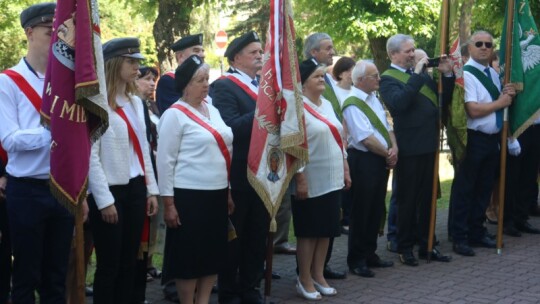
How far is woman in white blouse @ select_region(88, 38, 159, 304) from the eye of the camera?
5.48 metres

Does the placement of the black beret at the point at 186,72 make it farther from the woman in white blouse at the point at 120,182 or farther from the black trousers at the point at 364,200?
the black trousers at the point at 364,200

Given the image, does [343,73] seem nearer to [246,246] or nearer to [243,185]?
[243,185]

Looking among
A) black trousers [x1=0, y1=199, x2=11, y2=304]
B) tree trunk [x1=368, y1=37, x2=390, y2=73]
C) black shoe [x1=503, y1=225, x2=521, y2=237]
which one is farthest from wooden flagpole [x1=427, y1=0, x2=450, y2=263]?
tree trunk [x1=368, y1=37, x2=390, y2=73]

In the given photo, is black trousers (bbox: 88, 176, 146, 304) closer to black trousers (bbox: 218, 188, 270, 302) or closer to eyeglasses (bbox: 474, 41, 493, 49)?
black trousers (bbox: 218, 188, 270, 302)

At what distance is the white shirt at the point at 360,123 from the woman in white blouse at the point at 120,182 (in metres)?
2.55

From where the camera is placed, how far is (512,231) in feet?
33.1

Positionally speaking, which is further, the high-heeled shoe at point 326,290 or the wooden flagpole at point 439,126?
the wooden flagpole at point 439,126

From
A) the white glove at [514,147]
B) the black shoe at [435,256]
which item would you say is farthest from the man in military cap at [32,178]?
the white glove at [514,147]

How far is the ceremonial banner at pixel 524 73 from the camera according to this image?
9.23 meters

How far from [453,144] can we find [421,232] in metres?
0.98

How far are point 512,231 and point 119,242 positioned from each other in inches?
235

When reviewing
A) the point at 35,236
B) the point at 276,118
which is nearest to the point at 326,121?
the point at 276,118

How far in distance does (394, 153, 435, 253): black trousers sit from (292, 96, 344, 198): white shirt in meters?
1.43

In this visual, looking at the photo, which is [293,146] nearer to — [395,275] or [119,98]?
[119,98]
